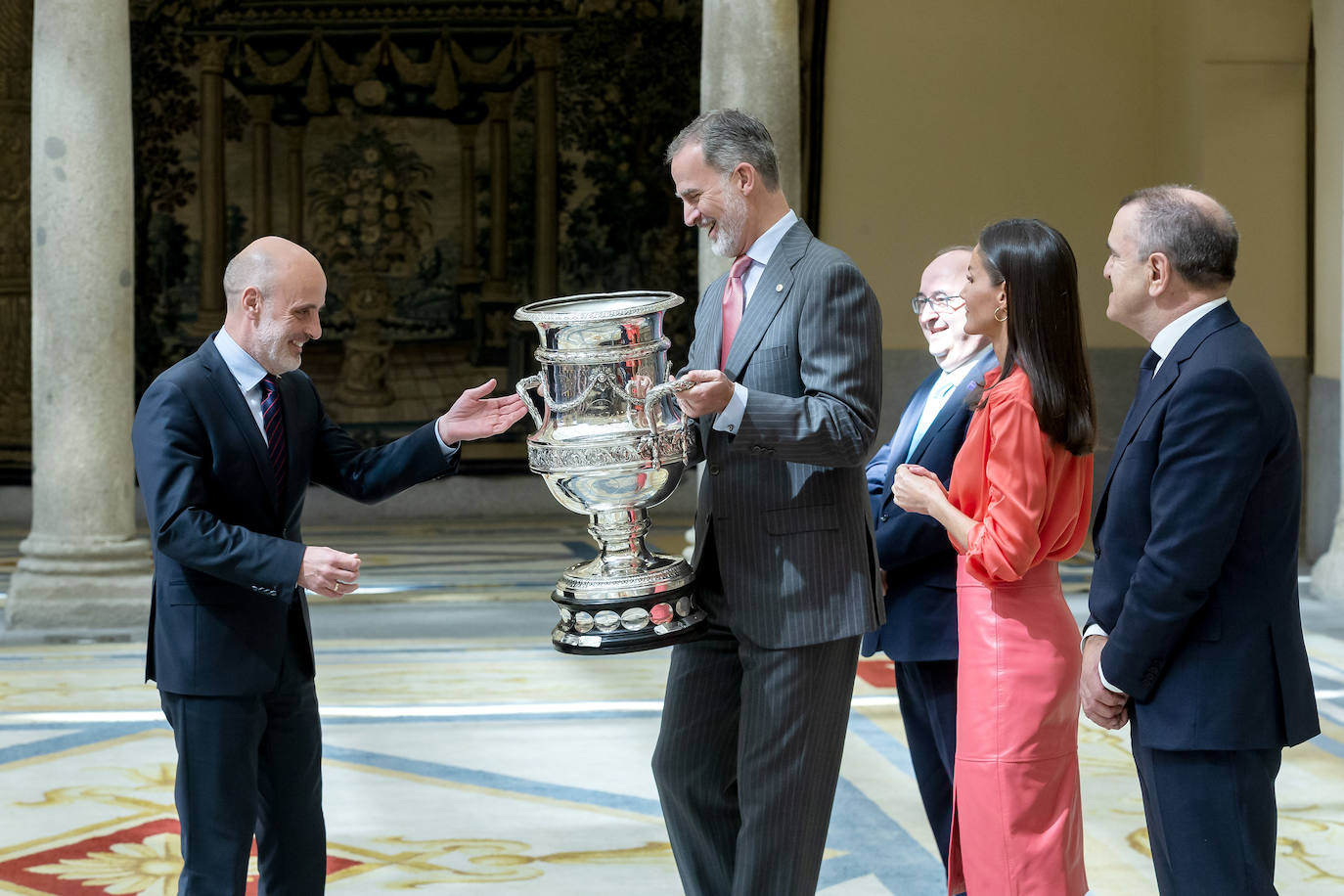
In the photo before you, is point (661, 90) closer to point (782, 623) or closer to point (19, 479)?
Answer: point (19, 479)

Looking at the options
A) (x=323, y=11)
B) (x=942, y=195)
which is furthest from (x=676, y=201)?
(x=323, y=11)

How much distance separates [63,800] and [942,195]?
880 cm

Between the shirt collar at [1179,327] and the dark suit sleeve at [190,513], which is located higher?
the shirt collar at [1179,327]

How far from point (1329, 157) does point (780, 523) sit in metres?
8.61

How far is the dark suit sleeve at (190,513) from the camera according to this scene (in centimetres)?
294

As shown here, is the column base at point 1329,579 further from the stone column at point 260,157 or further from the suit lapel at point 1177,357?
the stone column at point 260,157

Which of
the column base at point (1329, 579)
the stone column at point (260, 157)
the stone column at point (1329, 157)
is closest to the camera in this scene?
the column base at point (1329, 579)

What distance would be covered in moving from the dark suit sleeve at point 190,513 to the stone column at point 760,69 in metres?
5.46

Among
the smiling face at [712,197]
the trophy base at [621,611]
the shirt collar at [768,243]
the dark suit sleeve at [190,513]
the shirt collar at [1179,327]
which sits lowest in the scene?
the trophy base at [621,611]

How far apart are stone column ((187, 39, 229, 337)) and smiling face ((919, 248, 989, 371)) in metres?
10.2

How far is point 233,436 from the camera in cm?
308

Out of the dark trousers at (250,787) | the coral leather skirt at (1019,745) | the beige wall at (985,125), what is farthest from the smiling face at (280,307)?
the beige wall at (985,125)

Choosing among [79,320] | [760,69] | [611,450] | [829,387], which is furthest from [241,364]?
[760,69]

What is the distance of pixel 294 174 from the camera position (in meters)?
13.1
